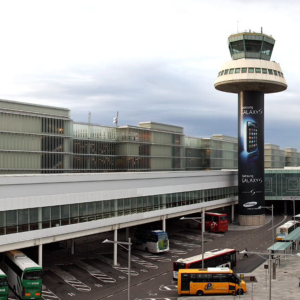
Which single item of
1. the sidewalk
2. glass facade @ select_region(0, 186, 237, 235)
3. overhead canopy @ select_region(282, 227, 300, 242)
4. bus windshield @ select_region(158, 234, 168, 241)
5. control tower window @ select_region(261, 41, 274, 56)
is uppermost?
control tower window @ select_region(261, 41, 274, 56)

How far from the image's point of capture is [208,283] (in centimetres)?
5047

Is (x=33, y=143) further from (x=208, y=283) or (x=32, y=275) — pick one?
(x=208, y=283)

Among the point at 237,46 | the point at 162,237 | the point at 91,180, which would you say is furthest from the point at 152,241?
the point at 237,46

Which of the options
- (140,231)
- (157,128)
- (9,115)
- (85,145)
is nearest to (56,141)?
(9,115)

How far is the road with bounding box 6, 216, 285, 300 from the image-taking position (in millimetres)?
50125

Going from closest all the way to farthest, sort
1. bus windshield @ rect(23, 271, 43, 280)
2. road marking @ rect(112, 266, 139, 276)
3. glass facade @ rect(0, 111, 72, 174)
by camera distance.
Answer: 1. bus windshield @ rect(23, 271, 43, 280)
2. road marking @ rect(112, 266, 139, 276)
3. glass facade @ rect(0, 111, 72, 174)

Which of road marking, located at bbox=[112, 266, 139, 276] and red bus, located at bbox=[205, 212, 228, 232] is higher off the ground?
red bus, located at bbox=[205, 212, 228, 232]

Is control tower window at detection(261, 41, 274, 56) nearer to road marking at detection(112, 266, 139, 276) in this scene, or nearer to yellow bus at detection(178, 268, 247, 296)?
road marking at detection(112, 266, 139, 276)

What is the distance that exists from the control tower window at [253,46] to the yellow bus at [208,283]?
6016cm

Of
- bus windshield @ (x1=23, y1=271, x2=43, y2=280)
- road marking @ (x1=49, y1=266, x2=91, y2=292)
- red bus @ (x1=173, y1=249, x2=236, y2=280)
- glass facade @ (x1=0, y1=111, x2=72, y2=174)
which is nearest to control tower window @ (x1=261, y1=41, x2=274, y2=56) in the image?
glass facade @ (x1=0, y1=111, x2=72, y2=174)

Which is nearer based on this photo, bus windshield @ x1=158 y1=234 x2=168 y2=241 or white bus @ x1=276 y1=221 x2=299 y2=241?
bus windshield @ x1=158 y1=234 x2=168 y2=241

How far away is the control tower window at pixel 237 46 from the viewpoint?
97125 millimetres

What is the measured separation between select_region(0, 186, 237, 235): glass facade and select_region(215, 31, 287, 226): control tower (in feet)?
61.6

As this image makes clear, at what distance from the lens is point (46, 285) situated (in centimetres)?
5216
